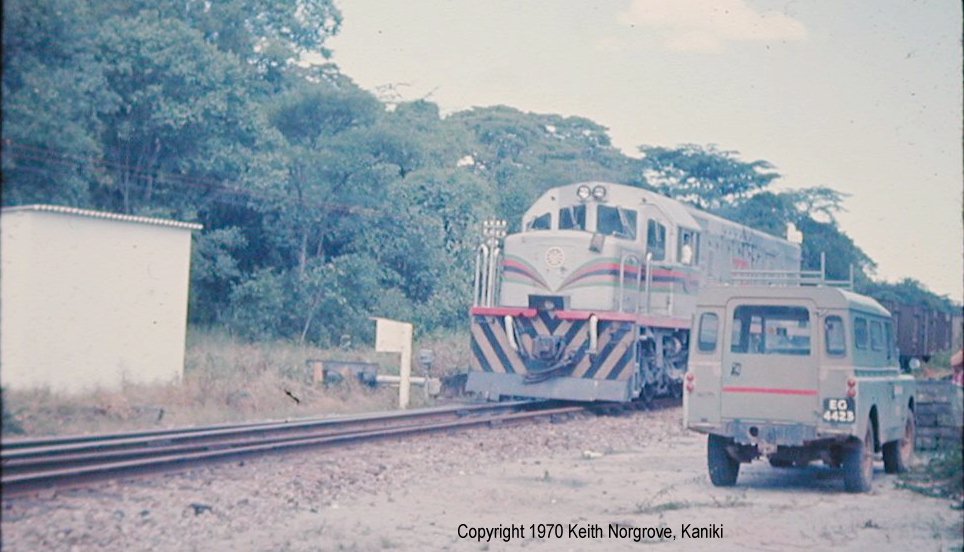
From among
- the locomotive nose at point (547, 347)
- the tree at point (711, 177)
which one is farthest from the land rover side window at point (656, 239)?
the tree at point (711, 177)

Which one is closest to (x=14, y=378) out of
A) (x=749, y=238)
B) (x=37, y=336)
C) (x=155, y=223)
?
(x=37, y=336)

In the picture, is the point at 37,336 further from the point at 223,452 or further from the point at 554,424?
the point at 554,424

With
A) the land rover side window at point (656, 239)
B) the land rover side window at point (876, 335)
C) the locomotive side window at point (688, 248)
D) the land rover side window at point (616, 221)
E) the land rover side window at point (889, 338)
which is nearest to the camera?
the land rover side window at point (876, 335)

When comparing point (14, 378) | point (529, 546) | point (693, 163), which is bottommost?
point (529, 546)

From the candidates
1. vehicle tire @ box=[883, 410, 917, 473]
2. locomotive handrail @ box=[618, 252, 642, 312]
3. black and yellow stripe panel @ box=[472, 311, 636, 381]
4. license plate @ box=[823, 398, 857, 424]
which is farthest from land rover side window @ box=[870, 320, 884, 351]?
locomotive handrail @ box=[618, 252, 642, 312]

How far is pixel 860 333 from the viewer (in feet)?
31.9

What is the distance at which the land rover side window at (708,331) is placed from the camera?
32.1ft

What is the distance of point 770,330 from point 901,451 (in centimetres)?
277

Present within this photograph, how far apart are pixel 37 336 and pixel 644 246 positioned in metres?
10.0

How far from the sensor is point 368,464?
10.3 metres

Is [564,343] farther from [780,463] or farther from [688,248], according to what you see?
[780,463]

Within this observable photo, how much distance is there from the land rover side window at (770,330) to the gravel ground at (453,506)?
1479 mm

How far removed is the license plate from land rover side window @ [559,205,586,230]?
26.4 ft

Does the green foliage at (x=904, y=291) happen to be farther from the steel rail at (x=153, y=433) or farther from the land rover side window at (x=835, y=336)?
the land rover side window at (x=835, y=336)
